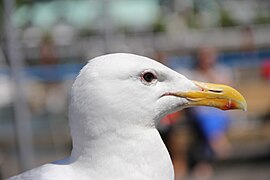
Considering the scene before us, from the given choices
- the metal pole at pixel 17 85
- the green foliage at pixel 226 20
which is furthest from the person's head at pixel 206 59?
the green foliage at pixel 226 20

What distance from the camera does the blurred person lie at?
6738 millimetres

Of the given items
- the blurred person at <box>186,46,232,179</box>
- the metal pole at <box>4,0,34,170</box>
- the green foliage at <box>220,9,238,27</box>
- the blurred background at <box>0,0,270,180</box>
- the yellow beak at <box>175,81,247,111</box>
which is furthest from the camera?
the green foliage at <box>220,9,238,27</box>

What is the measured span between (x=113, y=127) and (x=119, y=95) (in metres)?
0.11

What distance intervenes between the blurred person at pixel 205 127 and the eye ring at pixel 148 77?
4.17 meters

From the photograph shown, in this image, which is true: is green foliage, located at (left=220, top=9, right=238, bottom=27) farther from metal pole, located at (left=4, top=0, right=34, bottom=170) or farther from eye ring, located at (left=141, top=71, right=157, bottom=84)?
eye ring, located at (left=141, top=71, right=157, bottom=84)

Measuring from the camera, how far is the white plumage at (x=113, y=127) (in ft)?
8.00

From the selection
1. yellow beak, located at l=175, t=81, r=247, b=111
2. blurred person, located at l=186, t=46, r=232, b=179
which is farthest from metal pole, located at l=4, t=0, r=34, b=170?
yellow beak, located at l=175, t=81, r=247, b=111

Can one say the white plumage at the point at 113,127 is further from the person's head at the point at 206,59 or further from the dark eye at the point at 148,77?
the person's head at the point at 206,59

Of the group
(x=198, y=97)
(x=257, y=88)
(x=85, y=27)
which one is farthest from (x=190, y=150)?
(x=85, y=27)

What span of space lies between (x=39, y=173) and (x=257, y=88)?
8303mm

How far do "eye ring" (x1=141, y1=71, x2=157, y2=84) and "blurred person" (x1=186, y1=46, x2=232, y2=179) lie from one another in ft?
13.7

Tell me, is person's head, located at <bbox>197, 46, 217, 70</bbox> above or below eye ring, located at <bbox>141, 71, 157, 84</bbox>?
below

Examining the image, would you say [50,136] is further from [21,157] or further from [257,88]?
[21,157]

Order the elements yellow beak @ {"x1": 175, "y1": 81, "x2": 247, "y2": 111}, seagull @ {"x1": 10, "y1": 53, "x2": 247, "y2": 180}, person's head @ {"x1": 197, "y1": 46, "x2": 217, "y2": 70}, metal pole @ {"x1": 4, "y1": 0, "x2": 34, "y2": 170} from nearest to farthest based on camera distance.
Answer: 1. seagull @ {"x1": 10, "y1": 53, "x2": 247, "y2": 180}
2. yellow beak @ {"x1": 175, "y1": 81, "x2": 247, "y2": 111}
3. metal pole @ {"x1": 4, "y1": 0, "x2": 34, "y2": 170}
4. person's head @ {"x1": 197, "y1": 46, "x2": 217, "y2": 70}
